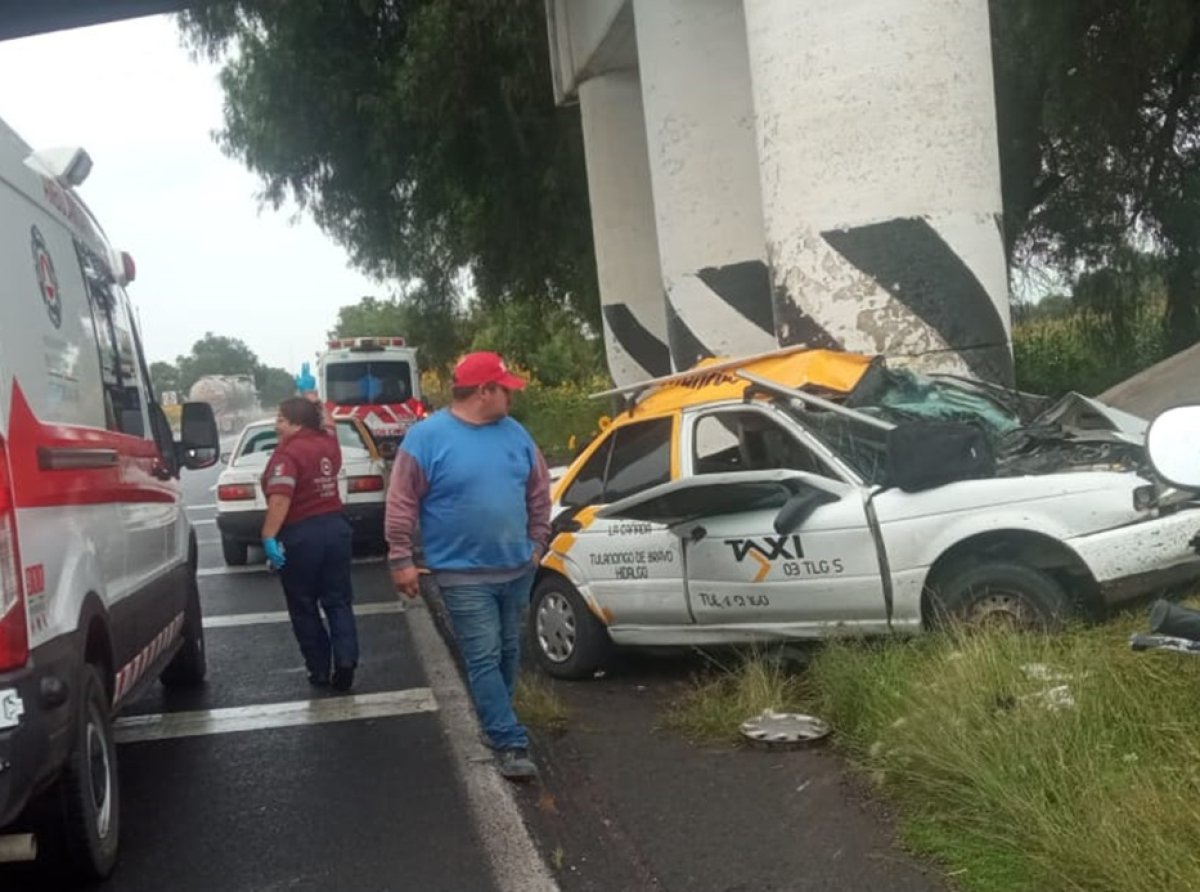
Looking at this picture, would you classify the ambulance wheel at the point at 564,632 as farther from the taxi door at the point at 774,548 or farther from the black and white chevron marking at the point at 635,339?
the black and white chevron marking at the point at 635,339

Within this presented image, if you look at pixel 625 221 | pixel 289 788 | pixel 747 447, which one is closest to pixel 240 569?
pixel 625 221

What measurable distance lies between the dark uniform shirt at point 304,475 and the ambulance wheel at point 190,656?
71 centimetres

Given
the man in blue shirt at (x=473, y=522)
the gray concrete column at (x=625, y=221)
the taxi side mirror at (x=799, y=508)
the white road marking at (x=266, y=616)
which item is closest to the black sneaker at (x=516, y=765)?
the man in blue shirt at (x=473, y=522)

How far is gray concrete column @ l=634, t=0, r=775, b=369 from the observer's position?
37.6ft

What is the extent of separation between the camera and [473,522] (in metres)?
6.18

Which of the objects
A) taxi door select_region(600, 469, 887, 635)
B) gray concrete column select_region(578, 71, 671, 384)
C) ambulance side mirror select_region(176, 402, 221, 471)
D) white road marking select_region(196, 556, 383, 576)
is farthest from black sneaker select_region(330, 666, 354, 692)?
gray concrete column select_region(578, 71, 671, 384)

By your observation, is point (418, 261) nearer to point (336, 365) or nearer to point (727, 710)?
point (336, 365)

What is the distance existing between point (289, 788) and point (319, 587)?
220cm

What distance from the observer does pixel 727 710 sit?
655 cm

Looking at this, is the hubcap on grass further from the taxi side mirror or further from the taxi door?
the taxi side mirror

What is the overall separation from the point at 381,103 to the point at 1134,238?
8.45m

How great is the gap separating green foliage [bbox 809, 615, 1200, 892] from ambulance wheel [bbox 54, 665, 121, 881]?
2.77 m

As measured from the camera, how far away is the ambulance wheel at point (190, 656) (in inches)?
327

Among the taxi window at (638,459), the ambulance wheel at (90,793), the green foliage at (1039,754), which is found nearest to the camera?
the green foliage at (1039,754)
